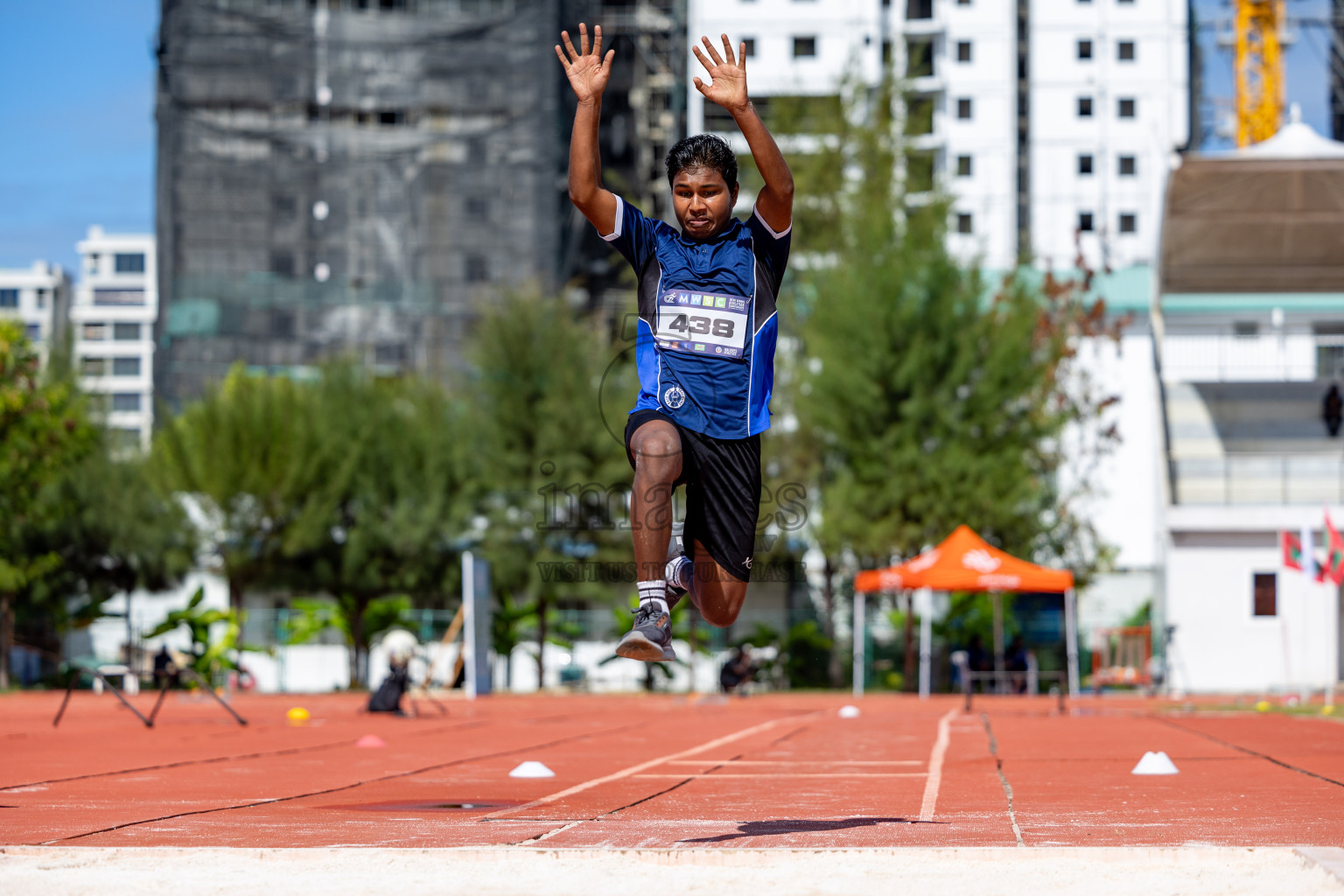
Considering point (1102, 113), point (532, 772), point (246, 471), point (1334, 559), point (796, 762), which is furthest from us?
point (1102, 113)

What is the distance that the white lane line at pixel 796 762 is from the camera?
11.2 meters

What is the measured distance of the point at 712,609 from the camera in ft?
19.3

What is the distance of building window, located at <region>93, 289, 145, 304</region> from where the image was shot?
123094mm

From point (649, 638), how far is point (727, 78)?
6.61 ft

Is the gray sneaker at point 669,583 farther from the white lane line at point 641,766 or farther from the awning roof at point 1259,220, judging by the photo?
the awning roof at point 1259,220

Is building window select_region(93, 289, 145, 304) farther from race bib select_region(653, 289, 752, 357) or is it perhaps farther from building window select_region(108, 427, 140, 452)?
race bib select_region(653, 289, 752, 357)

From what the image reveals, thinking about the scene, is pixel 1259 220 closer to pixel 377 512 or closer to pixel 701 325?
pixel 377 512

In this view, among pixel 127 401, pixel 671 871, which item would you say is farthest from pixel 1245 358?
pixel 127 401

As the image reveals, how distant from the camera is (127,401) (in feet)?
393

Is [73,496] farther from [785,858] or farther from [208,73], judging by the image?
[785,858]

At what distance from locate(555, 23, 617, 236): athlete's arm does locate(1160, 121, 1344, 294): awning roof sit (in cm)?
2920

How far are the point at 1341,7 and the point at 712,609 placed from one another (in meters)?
97.0

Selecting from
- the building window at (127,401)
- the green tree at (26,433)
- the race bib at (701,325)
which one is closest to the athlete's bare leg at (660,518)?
the race bib at (701,325)

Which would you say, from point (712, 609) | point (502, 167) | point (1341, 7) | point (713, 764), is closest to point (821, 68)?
point (502, 167)
